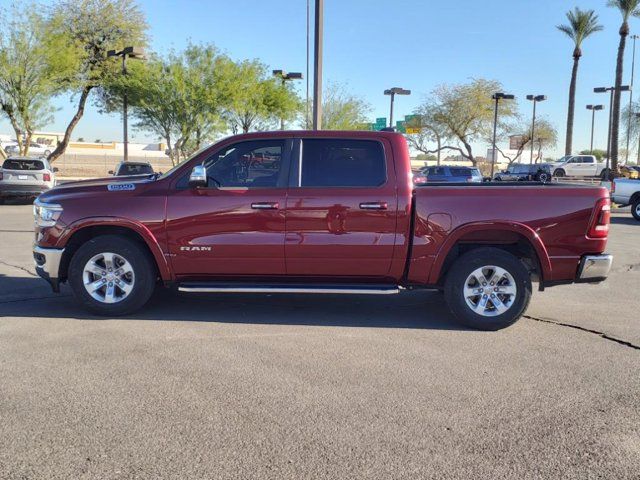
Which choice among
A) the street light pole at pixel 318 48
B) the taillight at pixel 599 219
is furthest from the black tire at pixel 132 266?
the street light pole at pixel 318 48

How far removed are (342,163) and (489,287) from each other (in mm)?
2013

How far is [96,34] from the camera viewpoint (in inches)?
1207

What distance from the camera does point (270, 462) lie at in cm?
333

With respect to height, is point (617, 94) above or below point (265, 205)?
above

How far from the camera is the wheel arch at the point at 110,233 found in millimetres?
6133

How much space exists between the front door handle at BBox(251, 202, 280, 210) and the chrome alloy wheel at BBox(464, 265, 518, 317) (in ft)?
6.97

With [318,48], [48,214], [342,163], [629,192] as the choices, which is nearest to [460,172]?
[629,192]

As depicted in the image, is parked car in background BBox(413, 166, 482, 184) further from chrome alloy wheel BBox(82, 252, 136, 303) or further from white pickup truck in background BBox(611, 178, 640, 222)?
chrome alloy wheel BBox(82, 252, 136, 303)

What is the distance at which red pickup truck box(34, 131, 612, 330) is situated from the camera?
6.01 metres

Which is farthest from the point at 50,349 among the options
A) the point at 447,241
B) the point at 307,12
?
the point at 307,12

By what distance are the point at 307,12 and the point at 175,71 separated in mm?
11948

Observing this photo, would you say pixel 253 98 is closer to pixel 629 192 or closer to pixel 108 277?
pixel 629 192

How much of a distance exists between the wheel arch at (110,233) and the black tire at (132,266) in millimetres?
91

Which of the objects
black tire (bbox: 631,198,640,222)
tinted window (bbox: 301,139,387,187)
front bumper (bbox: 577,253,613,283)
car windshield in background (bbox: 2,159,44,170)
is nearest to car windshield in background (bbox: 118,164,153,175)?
car windshield in background (bbox: 2,159,44,170)
